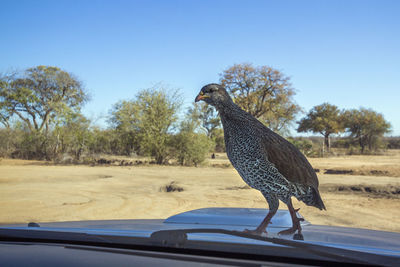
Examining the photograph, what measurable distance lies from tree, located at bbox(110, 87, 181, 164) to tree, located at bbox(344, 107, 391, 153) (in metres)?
35.5

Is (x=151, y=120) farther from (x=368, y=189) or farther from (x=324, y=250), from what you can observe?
A: (x=324, y=250)

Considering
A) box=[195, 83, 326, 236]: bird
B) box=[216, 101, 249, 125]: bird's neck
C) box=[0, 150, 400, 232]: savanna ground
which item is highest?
box=[216, 101, 249, 125]: bird's neck

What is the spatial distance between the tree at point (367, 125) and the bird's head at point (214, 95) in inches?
1928

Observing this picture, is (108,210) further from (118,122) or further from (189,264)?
(118,122)

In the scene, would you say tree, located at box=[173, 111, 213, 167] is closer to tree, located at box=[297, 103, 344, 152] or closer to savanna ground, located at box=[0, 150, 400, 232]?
savanna ground, located at box=[0, 150, 400, 232]

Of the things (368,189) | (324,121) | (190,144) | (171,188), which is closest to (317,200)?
(171,188)

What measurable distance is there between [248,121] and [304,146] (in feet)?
133

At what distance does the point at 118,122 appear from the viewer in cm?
2234

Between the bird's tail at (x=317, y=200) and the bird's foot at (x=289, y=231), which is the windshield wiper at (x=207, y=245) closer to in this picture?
the bird's foot at (x=289, y=231)

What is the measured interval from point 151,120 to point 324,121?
31339 mm

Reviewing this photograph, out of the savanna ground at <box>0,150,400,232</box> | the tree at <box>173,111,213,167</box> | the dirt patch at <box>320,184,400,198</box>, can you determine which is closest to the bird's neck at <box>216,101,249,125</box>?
the savanna ground at <box>0,150,400,232</box>

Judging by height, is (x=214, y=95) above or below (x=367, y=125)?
below

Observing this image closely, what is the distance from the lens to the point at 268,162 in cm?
209

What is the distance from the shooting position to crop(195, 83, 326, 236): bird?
208cm
